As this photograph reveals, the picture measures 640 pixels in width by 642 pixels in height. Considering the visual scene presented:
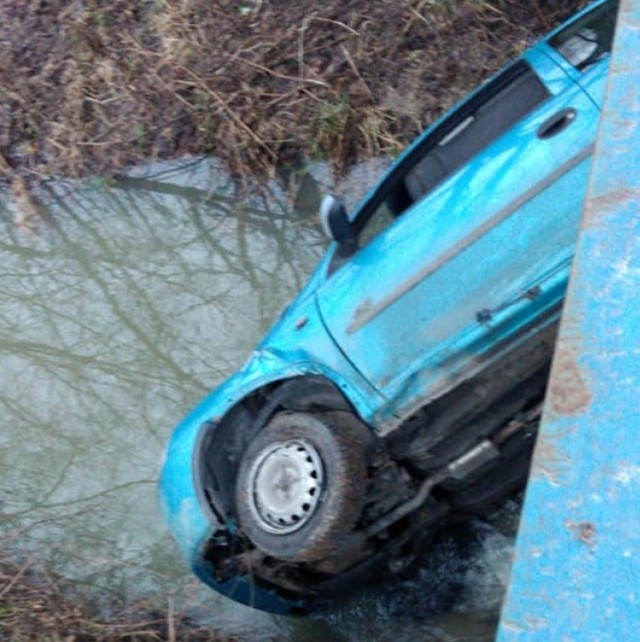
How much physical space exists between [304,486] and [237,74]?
262cm

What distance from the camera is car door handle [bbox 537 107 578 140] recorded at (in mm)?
4320

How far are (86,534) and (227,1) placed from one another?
2.82m

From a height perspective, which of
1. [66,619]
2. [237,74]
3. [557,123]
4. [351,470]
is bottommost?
[66,619]

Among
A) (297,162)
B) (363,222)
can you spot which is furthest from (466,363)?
(297,162)

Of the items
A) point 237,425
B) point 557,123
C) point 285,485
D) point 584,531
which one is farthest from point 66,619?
point 584,531

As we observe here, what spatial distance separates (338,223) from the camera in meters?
4.73

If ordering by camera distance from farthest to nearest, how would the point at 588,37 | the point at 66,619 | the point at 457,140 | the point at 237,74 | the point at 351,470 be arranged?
the point at 237,74 → the point at 66,619 → the point at 457,140 → the point at 588,37 → the point at 351,470

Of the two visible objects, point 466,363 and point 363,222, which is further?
point 363,222

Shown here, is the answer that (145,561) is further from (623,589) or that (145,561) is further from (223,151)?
(623,589)

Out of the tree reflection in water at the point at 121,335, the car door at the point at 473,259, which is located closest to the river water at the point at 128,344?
the tree reflection in water at the point at 121,335

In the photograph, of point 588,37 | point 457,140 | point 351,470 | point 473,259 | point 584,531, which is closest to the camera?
point 584,531

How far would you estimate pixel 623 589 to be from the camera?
2.62 metres

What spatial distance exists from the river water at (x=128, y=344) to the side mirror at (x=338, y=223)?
1.26 meters

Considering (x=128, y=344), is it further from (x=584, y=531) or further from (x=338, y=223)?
(x=584, y=531)
